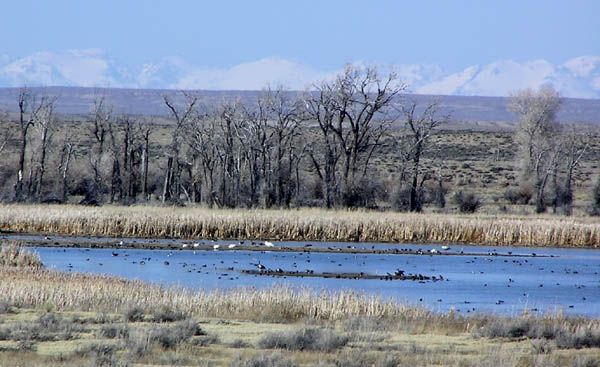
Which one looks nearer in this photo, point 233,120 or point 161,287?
point 161,287

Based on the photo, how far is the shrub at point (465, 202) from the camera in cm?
7225

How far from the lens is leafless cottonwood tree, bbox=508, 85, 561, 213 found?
9750cm

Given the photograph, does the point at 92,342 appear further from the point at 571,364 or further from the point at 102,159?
the point at 102,159

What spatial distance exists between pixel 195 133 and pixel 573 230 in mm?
31727

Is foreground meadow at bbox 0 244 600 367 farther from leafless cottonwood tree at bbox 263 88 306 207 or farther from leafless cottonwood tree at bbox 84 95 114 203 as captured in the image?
leafless cottonwood tree at bbox 84 95 114 203

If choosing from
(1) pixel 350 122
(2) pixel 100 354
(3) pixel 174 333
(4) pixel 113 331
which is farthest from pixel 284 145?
(2) pixel 100 354

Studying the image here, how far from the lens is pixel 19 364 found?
16.2 m

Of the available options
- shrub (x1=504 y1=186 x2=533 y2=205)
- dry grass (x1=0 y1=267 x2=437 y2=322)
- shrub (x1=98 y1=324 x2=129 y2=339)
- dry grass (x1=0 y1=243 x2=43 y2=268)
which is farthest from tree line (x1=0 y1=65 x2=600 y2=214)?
shrub (x1=98 y1=324 x2=129 y2=339)

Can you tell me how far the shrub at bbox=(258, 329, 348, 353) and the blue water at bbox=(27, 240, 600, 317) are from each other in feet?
29.0

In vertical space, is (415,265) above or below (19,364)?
below

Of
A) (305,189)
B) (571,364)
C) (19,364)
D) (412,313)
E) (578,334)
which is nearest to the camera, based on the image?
(19,364)

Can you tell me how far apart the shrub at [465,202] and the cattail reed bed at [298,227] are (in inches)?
732

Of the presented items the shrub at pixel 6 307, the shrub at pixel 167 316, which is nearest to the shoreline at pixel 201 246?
the shrub at pixel 6 307

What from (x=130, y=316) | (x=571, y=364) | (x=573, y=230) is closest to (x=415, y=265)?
(x=573, y=230)
